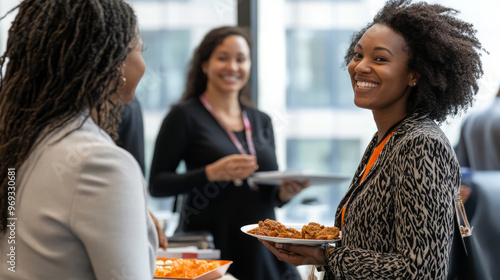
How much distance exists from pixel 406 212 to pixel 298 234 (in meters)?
0.38

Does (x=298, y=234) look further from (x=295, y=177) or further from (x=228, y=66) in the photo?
(x=228, y=66)

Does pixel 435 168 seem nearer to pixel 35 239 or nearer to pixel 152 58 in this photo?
pixel 35 239

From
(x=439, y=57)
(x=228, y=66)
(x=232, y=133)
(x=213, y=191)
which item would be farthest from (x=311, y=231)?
(x=228, y=66)

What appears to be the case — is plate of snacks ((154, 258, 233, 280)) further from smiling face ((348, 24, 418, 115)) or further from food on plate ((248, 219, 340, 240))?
smiling face ((348, 24, 418, 115))

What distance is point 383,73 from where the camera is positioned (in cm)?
147

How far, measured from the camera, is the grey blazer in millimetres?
1002

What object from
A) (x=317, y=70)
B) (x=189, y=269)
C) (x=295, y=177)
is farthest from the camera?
(x=317, y=70)

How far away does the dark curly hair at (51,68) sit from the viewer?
1.07 m

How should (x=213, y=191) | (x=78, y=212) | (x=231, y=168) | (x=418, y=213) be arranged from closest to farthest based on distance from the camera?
(x=78, y=212)
(x=418, y=213)
(x=231, y=168)
(x=213, y=191)

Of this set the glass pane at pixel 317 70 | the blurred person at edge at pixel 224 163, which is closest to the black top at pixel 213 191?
the blurred person at edge at pixel 224 163

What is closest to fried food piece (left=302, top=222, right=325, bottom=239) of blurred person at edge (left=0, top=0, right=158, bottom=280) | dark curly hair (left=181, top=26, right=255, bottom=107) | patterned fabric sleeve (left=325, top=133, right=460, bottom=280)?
patterned fabric sleeve (left=325, top=133, right=460, bottom=280)

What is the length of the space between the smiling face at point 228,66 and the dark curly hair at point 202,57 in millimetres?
23

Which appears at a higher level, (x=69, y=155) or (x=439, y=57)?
(x=439, y=57)

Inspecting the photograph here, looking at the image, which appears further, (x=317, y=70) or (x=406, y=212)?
(x=317, y=70)
